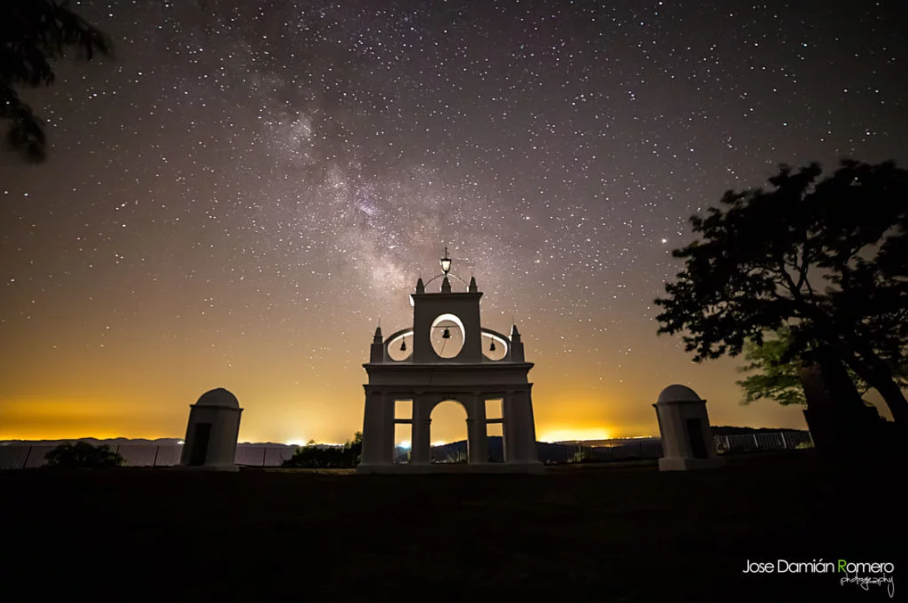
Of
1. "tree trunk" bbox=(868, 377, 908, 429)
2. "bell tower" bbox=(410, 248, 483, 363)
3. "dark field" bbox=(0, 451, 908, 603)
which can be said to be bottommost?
"dark field" bbox=(0, 451, 908, 603)

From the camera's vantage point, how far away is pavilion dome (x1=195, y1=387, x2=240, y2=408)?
58.0 feet

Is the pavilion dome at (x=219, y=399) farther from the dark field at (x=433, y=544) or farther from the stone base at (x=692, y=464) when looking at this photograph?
the stone base at (x=692, y=464)

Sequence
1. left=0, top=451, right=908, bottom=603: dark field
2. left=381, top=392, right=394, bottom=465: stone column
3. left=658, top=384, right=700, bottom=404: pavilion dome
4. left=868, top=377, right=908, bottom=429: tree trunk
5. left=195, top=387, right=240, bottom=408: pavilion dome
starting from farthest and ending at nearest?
left=381, top=392, right=394, bottom=465: stone column, left=195, top=387, right=240, bottom=408: pavilion dome, left=658, top=384, right=700, bottom=404: pavilion dome, left=868, top=377, right=908, bottom=429: tree trunk, left=0, top=451, right=908, bottom=603: dark field

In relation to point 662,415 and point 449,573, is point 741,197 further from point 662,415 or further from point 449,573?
point 449,573

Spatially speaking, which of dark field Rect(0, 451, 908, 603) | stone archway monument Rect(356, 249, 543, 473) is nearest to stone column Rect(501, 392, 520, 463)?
stone archway monument Rect(356, 249, 543, 473)

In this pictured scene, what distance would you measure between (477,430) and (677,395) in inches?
358

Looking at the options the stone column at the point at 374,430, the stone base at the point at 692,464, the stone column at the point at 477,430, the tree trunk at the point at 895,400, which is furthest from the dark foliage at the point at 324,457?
the tree trunk at the point at 895,400

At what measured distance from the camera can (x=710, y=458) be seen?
52.1 ft

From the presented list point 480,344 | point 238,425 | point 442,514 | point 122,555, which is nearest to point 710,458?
point 480,344

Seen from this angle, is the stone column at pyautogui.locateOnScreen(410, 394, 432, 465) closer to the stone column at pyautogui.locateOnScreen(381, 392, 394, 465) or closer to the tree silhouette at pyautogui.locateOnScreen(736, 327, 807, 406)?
the stone column at pyautogui.locateOnScreen(381, 392, 394, 465)

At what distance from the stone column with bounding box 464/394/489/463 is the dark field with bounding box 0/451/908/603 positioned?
35.8 feet

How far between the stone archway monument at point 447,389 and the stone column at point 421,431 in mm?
44

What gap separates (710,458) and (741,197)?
1049cm

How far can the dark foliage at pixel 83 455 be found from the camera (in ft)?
62.0
